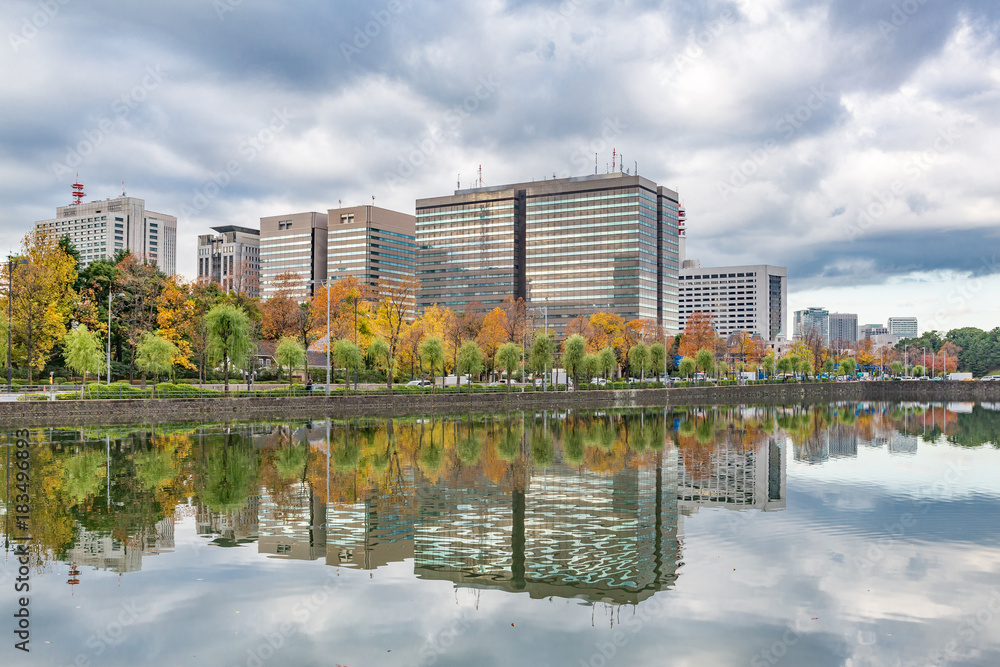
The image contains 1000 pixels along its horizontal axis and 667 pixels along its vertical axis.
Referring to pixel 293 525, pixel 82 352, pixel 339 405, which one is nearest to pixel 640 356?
pixel 339 405

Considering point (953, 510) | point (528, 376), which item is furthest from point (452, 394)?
point (953, 510)

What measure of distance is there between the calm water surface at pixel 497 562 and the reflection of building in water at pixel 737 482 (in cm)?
17

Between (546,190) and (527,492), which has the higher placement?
(546,190)

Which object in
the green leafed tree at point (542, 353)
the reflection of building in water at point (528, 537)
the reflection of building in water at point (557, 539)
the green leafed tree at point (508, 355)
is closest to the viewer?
the reflection of building in water at point (557, 539)

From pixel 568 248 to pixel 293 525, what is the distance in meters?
171

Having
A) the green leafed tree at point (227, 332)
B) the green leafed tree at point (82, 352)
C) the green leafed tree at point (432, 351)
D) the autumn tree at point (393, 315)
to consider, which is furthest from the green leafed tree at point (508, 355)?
the green leafed tree at point (82, 352)

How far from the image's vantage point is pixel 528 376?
98125 mm

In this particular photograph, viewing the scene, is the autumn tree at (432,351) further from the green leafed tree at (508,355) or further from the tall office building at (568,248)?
the tall office building at (568,248)

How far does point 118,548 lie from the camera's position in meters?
13.9

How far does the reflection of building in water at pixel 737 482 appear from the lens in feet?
63.2

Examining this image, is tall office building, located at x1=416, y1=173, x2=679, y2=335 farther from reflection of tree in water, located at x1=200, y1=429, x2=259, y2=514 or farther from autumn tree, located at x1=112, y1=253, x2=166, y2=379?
reflection of tree in water, located at x1=200, y1=429, x2=259, y2=514

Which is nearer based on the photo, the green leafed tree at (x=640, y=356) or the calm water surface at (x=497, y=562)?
the calm water surface at (x=497, y=562)

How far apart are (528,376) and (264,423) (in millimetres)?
56424

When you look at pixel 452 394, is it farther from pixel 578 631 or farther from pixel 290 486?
pixel 578 631
